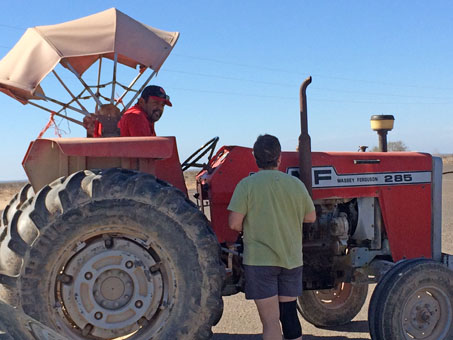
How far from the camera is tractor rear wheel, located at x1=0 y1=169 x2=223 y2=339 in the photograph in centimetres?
320

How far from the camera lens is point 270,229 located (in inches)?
133

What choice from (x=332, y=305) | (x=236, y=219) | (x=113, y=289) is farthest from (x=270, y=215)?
(x=332, y=305)

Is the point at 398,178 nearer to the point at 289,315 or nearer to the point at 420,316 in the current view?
the point at 420,316

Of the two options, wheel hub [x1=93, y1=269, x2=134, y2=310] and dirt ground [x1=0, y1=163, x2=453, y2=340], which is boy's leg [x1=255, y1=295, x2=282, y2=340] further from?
dirt ground [x1=0, y1=163, x2=453, y2=340]

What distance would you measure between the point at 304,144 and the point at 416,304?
1.50 m

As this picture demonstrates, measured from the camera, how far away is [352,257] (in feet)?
14.8

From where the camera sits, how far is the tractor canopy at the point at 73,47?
401cm

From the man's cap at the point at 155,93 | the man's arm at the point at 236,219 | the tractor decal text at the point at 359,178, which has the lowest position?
the man's arm at the point at 236,219

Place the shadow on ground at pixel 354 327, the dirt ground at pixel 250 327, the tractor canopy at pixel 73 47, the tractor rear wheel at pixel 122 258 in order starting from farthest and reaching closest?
the shadow on ground at pixel 354 327
the dirt ground at pixel 250 327
the tractor canopy at pixel 73 47
the tractor rear wheel at pixel 122 258

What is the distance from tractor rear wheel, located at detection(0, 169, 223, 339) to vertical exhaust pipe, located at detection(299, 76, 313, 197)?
43.6 inches

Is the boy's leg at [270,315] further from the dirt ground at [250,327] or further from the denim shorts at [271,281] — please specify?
the dirt ground at [250,327]

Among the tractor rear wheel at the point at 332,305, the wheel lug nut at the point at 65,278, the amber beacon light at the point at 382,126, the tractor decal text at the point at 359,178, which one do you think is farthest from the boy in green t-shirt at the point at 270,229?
the amber beacon light at the point at 382,126

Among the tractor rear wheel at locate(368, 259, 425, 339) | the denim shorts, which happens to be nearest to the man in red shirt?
the denim shorts

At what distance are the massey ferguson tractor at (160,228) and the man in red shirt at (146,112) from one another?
111 millimetres
